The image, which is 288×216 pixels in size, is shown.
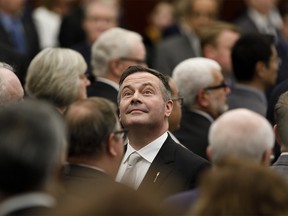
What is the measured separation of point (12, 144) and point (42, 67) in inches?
133

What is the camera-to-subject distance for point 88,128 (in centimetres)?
571

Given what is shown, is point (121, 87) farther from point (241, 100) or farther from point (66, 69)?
point (241, 100)

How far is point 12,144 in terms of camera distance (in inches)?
168

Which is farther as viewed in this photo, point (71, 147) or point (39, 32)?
point (39, 32)

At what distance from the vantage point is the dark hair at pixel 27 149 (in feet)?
13.9

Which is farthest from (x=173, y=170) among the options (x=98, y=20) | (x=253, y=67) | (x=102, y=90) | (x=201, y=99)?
(x=98, y=20)

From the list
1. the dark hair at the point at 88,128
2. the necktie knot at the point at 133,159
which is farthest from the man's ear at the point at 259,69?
the dark hair at the point at 88,128

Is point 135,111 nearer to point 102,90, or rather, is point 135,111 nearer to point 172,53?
point 102,90

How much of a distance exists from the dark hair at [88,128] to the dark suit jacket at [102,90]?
2824 mm

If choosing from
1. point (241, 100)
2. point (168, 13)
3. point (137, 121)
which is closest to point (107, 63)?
point (241, 100)

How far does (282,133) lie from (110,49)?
2.95 meters

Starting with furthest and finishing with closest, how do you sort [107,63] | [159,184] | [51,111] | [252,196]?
[107,63]
[159,184]
[51,111]
[252,196]

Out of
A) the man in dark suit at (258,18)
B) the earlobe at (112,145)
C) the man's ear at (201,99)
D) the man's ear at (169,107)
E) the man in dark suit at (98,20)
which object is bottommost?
the man in dark suit at (258,18)

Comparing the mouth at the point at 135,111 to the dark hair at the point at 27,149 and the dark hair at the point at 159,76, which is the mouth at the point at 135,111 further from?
the dark hair at the point at 27,149
